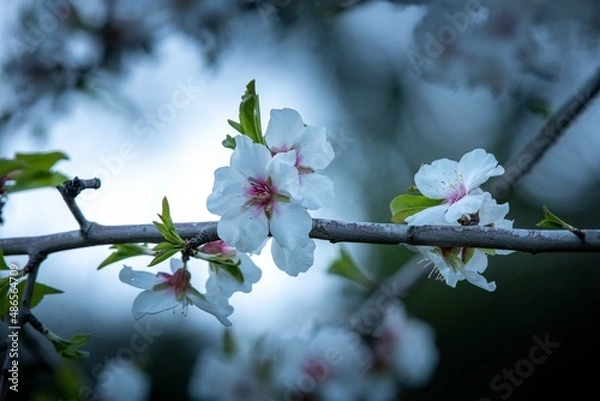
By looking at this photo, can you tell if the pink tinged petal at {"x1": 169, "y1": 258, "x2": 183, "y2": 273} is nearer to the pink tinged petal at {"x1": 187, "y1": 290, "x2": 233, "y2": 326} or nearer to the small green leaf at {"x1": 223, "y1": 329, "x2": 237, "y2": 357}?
the pink tinged petal at {"x1": 187, "y1": 290, "x2": 233, "y2": 326}

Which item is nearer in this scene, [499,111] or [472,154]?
[472,154]

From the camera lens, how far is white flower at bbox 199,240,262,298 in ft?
2.57

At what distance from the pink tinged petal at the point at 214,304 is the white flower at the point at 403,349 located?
2.33 feet

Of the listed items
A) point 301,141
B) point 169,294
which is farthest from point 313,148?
point 169,294

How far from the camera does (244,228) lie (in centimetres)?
69

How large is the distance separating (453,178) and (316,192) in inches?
5.8

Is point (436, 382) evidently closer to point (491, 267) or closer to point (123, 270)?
point (491, 267)

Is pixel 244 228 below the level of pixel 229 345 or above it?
above

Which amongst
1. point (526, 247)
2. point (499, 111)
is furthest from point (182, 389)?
point (526, 247)

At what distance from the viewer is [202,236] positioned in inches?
27.7

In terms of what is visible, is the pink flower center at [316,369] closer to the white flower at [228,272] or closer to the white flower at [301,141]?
the white flower at [228,272]

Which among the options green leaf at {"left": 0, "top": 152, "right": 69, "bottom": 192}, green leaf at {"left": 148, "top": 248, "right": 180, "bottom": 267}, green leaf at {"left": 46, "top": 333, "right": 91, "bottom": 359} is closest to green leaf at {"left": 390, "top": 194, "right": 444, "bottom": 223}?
green leaf at {"left": 148, "top": 248, "right": 180, "bottom": 267}

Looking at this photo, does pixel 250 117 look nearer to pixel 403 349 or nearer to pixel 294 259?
pixel 294 259

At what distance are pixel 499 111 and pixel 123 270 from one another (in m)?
2.52
